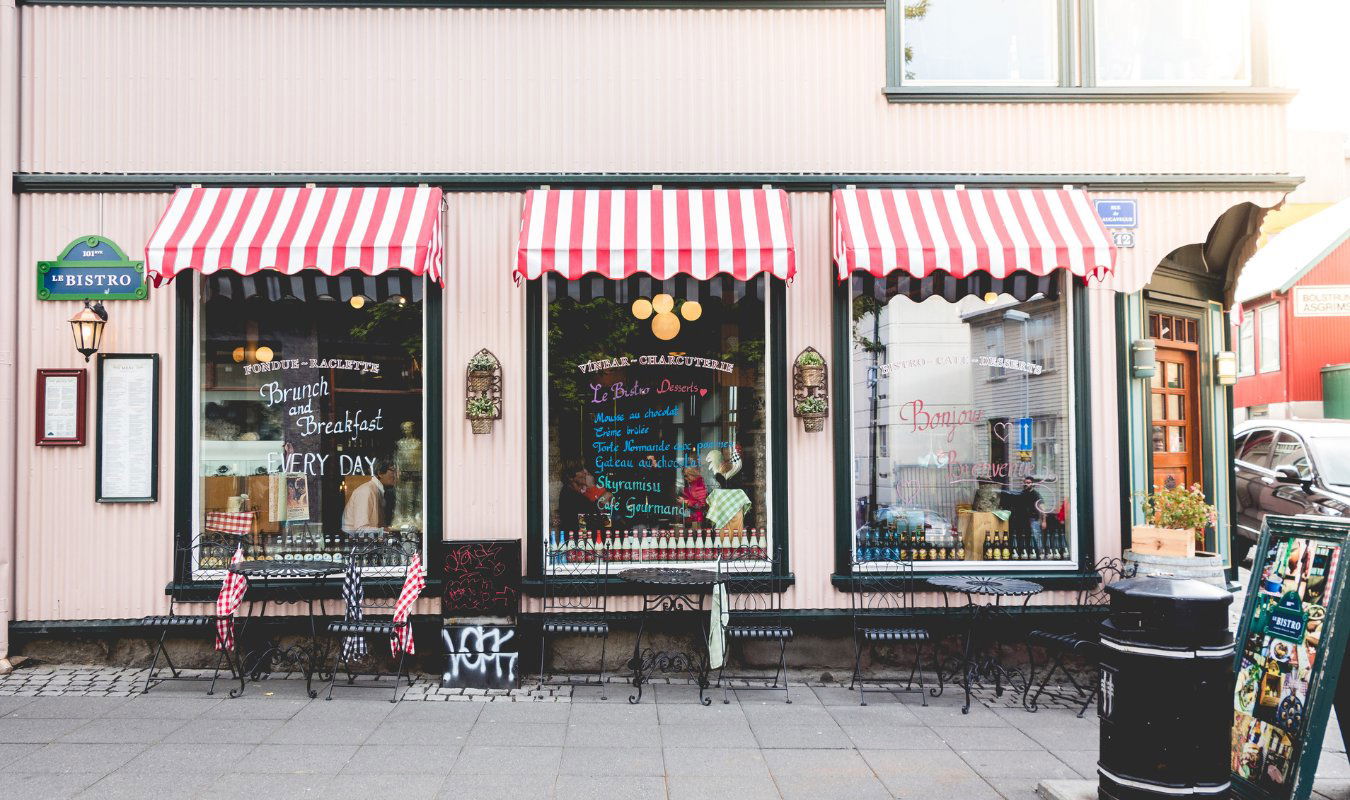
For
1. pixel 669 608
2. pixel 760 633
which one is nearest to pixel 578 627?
pixel 669 608

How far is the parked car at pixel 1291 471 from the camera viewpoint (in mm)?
10727

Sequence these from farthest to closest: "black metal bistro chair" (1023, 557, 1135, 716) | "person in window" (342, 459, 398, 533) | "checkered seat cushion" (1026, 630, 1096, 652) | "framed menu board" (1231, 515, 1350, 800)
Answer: "person in window" (342, 459, 398, 533) < "black metal bistro chair" (1023, 557, 1135, 716) < "checkered seat cushion" (1026, 630, 1096, 652) < "framed menu board" (1231, 515, 1350, 800)

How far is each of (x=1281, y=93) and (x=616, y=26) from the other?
5.79 m

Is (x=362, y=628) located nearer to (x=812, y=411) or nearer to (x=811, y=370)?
(x=812, y=411)

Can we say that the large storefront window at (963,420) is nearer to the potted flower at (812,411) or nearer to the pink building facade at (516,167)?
the pink building facade at (516,167)

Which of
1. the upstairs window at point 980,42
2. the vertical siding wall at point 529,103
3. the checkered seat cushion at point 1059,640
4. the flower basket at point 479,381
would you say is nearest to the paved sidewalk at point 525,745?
the checkered seat cushion at point 1059,640

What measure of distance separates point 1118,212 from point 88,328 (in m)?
8.60

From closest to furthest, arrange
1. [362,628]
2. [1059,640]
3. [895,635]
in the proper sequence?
1. [1059,640]
2. [895,635]
3. [362,628]

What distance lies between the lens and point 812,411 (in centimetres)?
714

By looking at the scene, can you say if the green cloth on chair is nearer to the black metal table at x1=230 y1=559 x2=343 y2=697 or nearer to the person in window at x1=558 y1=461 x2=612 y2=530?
the person in window at x1=558 y1=461 x2=612 y2=530

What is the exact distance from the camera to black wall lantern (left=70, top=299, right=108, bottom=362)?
685 cm

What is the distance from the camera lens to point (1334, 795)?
4.82m

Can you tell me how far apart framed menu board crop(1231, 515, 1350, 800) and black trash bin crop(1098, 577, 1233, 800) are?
449mm

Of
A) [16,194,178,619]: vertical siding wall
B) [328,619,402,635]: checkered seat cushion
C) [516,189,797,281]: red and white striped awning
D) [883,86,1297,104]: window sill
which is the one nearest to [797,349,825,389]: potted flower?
[516,189,797,281]: red and white striped awning
